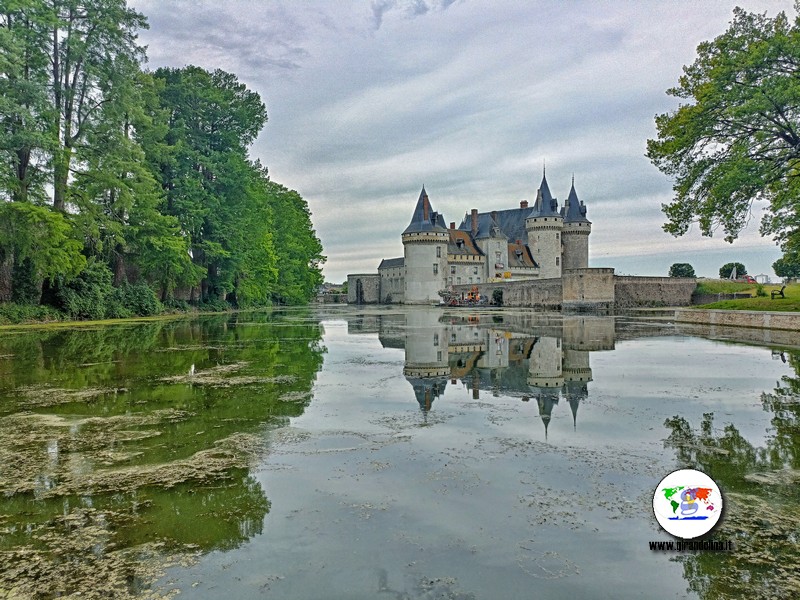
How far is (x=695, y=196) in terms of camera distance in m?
23.1

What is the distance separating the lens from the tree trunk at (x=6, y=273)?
77.5 ft

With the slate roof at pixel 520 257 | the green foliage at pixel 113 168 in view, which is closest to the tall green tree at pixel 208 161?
the green foliage at pixel 113 168

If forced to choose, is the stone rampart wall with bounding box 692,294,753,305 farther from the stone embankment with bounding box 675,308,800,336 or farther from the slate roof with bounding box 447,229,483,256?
the slate roof with bounding box 447,229,483,256

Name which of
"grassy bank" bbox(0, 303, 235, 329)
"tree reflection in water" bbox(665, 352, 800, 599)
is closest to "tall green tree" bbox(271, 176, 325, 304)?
"grassy bank" bbox(0, 303, 235, 329)

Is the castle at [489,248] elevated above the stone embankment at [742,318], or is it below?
above

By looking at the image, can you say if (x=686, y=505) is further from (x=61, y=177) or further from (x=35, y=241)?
(x=61, y=177)

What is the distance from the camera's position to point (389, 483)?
4.44 meters

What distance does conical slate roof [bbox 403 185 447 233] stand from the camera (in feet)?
245

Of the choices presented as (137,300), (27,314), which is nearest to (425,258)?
(137,300)

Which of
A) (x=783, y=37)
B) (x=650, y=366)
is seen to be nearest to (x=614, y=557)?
(x=650, y=366)

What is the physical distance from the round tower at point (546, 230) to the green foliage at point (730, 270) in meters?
20.2

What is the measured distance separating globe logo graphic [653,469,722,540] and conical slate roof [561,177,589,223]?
7711cm

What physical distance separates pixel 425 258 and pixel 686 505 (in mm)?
70947

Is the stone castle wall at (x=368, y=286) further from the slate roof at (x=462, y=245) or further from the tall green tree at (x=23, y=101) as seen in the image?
the tall green tree at (x=23, y=101)
